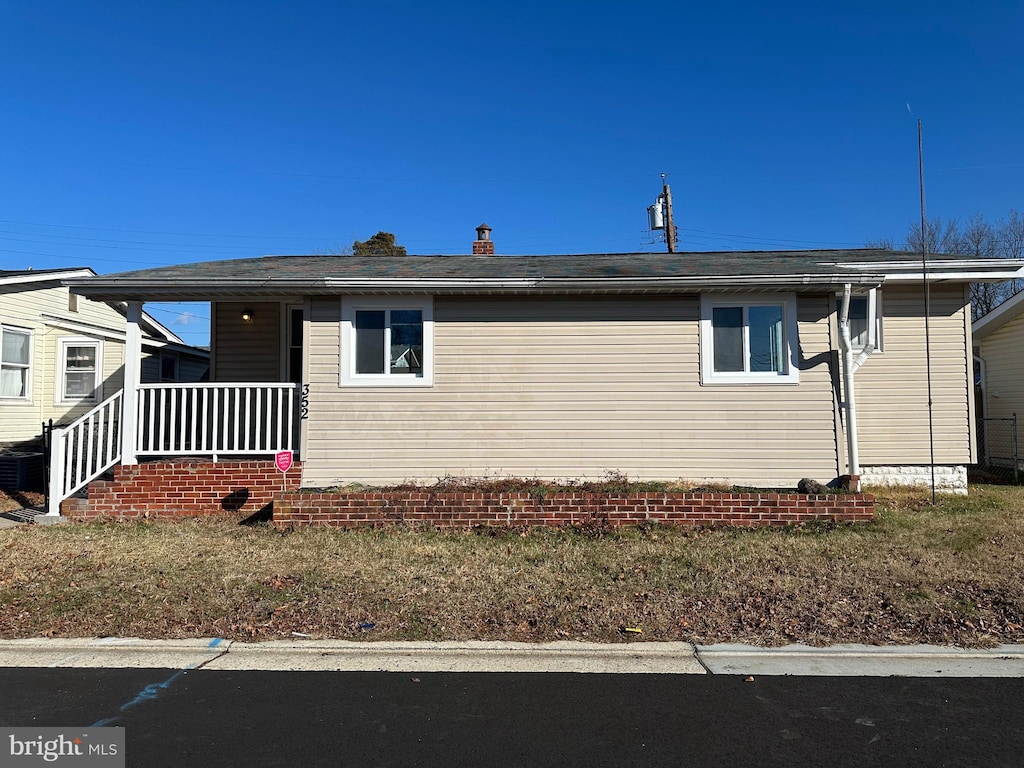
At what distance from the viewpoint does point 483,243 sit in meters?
13.2

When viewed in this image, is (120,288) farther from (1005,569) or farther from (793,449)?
(1005,569)

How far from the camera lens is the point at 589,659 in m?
4.54

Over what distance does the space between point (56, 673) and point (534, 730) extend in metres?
Result: 3.06

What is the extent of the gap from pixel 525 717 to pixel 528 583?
219 centimetres

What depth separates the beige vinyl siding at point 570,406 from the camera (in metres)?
9.00

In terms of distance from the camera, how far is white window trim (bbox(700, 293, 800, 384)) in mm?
9016

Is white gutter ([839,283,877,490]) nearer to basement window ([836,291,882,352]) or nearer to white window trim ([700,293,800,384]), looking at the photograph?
white window trim ([700,293,800,384])

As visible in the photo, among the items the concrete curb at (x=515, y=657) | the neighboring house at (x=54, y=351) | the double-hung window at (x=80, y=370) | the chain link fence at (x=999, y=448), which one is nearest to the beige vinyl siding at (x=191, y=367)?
the neighboring house at (x=54, y=351)

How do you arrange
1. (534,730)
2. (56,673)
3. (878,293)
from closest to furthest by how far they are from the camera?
1. (534,730)
2. (56,673)
3. (878,293)

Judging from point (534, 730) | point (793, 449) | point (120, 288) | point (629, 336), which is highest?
point (120, 288)

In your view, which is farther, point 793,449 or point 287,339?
point 287,339

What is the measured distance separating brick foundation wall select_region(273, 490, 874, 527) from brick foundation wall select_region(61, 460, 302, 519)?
40.8 inches

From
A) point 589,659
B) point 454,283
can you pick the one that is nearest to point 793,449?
point 454,283

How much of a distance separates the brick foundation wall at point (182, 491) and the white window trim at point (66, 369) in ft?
22.1
